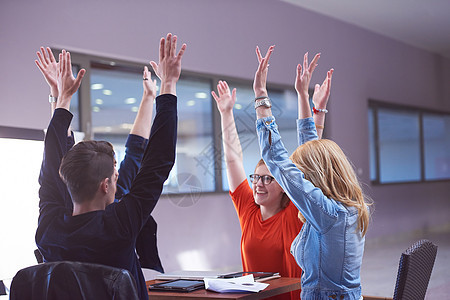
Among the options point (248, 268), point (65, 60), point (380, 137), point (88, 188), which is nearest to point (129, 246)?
point (88, 188)

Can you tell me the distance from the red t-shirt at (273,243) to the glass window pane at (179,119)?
2.85 metres

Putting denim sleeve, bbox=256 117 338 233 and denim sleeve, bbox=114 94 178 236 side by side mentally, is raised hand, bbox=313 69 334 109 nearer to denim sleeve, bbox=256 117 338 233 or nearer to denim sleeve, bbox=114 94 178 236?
denim sleeve, bbox=256 117 338 233

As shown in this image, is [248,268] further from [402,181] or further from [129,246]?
[402,181]

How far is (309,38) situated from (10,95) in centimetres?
395

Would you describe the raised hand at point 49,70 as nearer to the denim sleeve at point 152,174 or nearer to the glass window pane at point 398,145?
the denim sleeve at point 152,174

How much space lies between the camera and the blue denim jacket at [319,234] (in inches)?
63.6

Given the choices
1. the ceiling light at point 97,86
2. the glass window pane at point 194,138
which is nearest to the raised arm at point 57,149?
the ceiling light at point 97,86

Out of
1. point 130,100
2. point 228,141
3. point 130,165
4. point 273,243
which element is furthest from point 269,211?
point 130,100

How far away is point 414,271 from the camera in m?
1.61

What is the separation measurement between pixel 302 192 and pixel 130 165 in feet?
1.96

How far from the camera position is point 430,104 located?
941 cm

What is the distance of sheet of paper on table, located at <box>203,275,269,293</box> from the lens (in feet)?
5.75

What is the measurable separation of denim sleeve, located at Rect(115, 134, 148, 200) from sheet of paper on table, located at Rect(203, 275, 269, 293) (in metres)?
0.41

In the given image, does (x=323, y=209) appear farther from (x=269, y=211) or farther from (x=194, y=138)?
(x=194, y=138)
